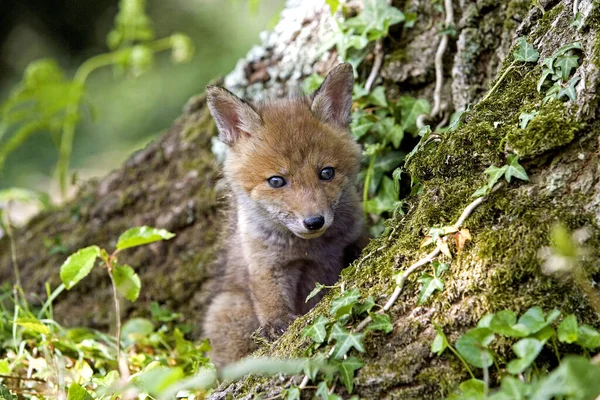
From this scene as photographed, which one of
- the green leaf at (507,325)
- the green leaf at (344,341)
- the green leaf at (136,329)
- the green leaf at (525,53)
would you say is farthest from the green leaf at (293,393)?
the green leaf at (136,329)

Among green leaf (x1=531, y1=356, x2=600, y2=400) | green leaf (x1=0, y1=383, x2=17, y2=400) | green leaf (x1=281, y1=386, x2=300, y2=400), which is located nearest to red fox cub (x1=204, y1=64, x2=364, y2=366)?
green leaf (x1=281, y1=386, x2=300, y2=400)

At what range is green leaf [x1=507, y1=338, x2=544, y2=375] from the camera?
209 cm

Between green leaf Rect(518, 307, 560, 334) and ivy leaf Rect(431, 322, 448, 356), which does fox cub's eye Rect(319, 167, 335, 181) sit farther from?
green leaf Rect(518, 307, 560, 334)

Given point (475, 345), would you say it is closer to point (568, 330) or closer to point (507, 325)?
point (507, 325)

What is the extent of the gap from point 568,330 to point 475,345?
0.30 m

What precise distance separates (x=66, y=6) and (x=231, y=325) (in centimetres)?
918

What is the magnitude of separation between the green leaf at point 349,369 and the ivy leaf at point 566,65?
4.41 ft

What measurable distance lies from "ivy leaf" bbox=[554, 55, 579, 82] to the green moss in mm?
120

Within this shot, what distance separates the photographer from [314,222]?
3.41 m

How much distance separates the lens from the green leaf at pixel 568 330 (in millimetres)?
2099

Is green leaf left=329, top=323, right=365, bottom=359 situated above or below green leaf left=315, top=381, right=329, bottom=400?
above

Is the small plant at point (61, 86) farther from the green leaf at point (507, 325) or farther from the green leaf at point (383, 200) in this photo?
the green leaf at point (507, 325)

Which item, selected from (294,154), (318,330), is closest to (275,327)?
(294,154)

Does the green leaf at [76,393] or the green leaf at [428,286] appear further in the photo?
the green leaf at [76,393]
